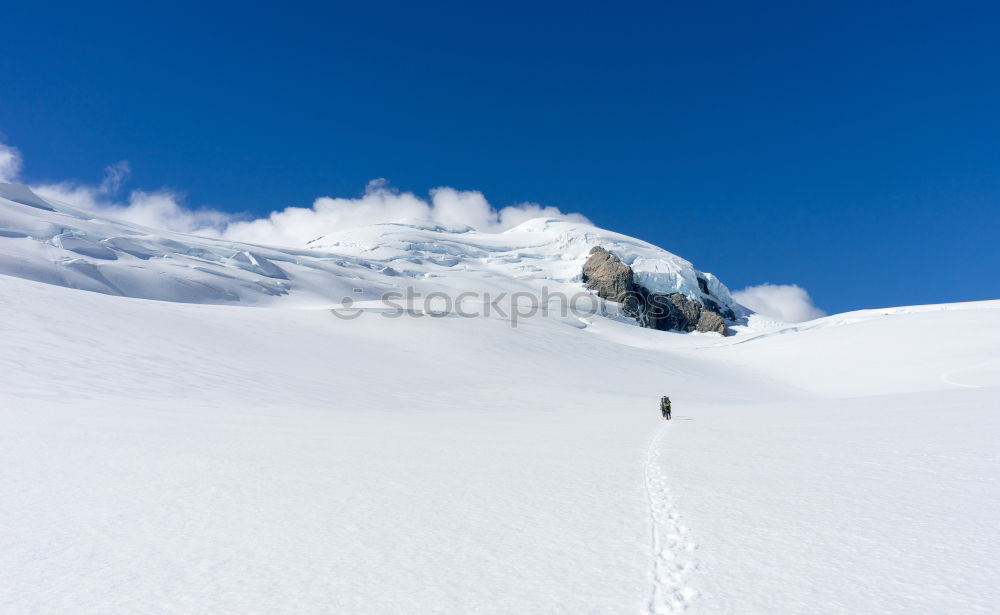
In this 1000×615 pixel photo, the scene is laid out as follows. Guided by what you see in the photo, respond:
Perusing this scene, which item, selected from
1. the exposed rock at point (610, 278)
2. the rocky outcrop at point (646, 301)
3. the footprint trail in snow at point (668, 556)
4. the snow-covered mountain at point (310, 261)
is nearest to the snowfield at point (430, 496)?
the footprint trail in snow at point (668, 556)

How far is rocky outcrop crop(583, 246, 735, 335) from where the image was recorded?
117375 millimetres

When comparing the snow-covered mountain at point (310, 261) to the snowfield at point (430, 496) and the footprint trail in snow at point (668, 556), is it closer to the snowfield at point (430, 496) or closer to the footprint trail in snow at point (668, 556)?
the snowfield at point (430, 496)

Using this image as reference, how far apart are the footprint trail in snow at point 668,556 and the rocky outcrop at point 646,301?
109 meters

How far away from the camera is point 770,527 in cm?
593

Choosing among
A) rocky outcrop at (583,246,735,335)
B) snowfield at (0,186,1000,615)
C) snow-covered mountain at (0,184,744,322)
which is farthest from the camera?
rocky outcrop at (583,246,735,335)

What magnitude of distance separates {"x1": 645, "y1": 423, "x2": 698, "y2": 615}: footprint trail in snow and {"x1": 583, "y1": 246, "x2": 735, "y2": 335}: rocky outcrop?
109 meters

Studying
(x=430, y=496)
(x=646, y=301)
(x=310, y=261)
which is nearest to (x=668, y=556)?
(x=430, y=496)

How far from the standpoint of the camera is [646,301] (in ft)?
406

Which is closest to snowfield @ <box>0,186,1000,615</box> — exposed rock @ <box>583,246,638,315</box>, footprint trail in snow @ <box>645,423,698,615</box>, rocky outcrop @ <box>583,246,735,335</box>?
footprint trail in snow @ <box>645,423,698,615</box>

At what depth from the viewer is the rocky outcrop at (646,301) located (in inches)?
4621

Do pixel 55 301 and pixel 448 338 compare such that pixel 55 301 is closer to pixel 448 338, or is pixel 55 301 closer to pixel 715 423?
pixel 448 338

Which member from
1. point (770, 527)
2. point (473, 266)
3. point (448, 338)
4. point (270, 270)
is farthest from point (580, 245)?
point (770, 527)

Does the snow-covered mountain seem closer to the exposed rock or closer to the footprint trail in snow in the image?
the exposed rock

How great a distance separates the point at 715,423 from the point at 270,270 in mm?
82338
